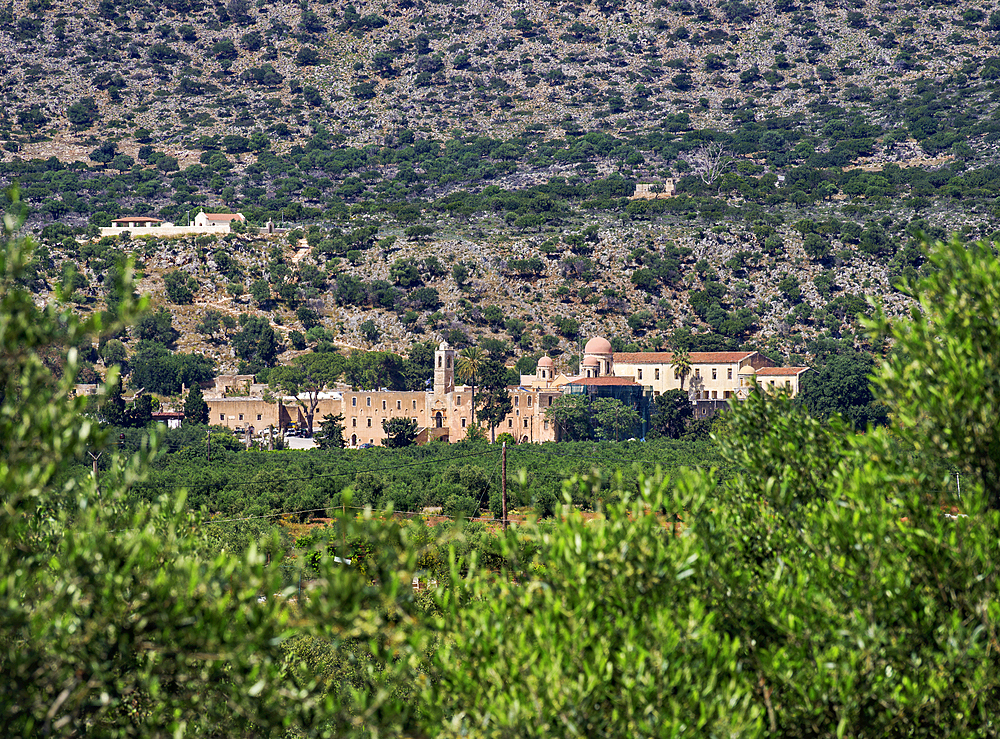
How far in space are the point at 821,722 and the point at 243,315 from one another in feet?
395

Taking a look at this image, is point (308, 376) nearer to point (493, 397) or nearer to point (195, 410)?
point (195, 410)

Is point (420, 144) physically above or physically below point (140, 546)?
above

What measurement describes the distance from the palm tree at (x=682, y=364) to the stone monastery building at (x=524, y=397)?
34 centimetres

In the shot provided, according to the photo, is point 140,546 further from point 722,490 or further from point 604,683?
point 722,490

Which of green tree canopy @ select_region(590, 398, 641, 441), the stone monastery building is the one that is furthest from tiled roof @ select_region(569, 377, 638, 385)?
green tree canopy @ select_region(590, 398, 641, 441)

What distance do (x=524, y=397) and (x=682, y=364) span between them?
51.6 ft

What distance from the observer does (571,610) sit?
433 inches

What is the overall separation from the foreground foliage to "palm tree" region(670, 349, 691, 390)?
9006cm

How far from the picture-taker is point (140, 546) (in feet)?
30.9

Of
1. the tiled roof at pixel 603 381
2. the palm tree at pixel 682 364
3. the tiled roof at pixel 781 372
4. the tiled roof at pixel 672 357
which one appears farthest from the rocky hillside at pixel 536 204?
the tiled roof at pixel 603 381

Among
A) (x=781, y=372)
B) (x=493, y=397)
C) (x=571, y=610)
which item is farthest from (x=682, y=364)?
(x=571, y=610)

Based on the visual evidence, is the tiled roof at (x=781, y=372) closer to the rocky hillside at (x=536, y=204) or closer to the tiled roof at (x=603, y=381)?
the tiled roof at (x=603, y=381)

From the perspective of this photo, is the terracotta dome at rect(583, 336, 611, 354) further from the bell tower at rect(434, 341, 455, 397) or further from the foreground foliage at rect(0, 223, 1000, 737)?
the foreground foliage at rect(0, 223, 1000, 737)

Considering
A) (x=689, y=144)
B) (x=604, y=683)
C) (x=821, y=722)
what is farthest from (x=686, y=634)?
(x=689, y=144)
